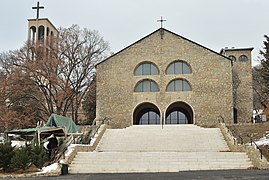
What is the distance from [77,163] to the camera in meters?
16.7

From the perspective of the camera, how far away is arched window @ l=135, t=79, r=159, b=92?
3305 centimetres

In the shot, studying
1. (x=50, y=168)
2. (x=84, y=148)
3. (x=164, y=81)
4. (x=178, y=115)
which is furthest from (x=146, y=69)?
(x=50, y=168)

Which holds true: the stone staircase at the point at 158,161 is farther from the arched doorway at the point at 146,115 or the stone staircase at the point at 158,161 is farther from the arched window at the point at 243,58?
the arched window at the point at 243,58

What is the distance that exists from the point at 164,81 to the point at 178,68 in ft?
6.08

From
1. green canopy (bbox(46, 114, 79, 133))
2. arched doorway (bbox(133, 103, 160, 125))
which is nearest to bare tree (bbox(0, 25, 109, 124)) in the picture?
arched doorway (bbox(133, 103, 160, 125))

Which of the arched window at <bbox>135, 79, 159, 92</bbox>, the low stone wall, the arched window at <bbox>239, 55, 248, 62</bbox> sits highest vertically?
the arched window at <bbox>239, 55, 248, 62</bbox>

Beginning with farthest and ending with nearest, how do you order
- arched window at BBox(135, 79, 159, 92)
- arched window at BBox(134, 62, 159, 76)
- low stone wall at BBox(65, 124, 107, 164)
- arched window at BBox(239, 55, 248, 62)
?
1. arched window at BBox(239, 55, 248, 62)
2. arched window at BBox(134, 62, 159, 76)
3. arched window at BBox(135, 79, 159, 92)
4. low stone wall at BBox(65, 124, 107, 164)

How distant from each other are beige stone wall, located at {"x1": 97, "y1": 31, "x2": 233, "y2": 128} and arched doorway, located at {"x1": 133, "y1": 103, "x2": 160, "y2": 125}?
1561 mm

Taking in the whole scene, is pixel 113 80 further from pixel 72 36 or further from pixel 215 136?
pixel 215 136

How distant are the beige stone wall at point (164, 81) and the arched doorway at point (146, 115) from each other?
1.56 metres

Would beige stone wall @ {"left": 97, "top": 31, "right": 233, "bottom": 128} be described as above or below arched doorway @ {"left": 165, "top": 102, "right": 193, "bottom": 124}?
above

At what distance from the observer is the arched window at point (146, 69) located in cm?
3334

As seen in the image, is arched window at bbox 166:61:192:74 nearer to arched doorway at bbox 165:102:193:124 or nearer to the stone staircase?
arched doorway at bbox 165:102:193:124

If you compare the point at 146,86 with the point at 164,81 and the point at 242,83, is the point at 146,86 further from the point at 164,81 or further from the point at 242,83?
the point at 242,83
